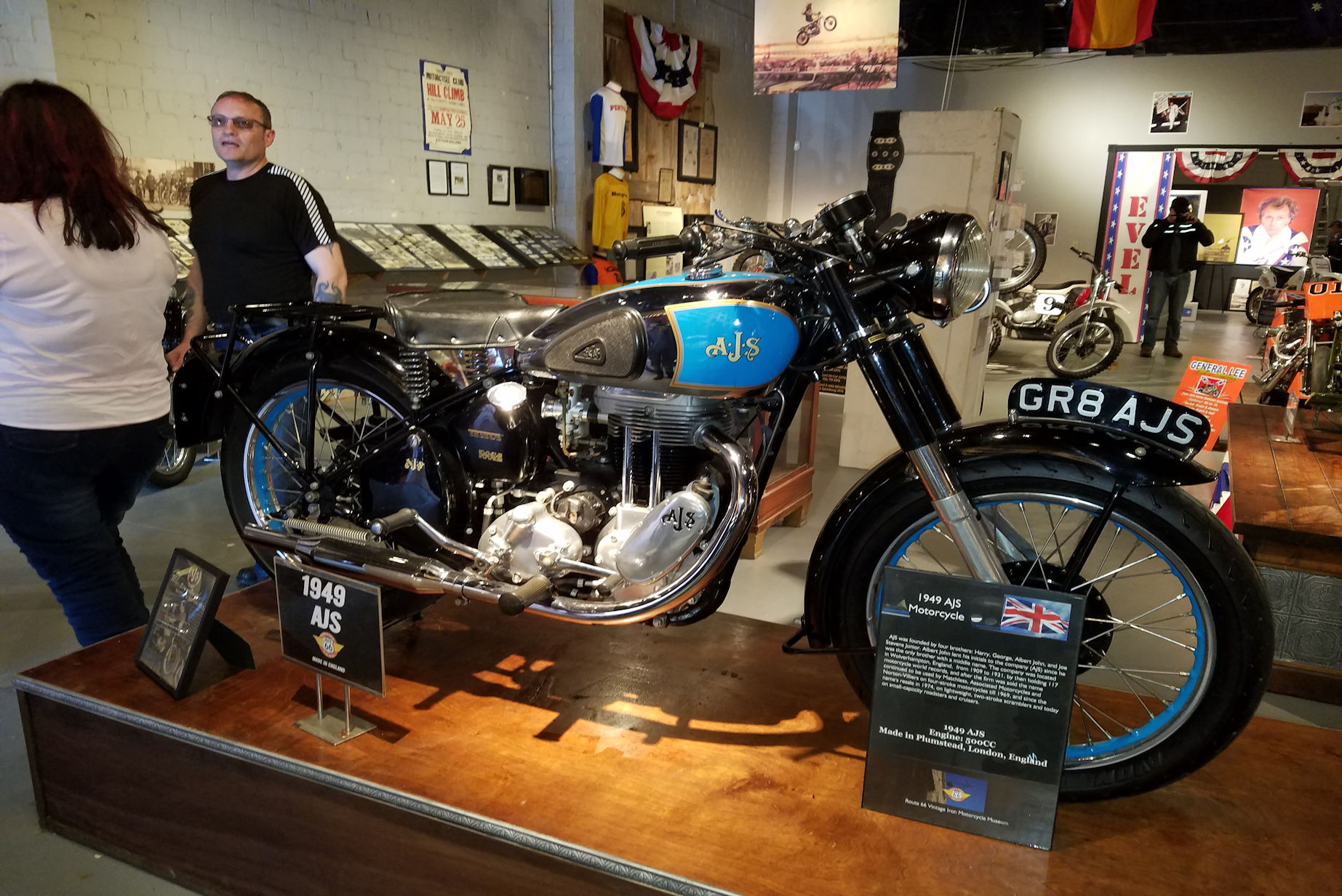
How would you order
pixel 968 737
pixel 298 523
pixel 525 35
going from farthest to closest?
pixel 525 35 → pixel 298 523 → pixel 968 737

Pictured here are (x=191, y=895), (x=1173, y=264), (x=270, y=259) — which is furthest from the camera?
(x=1173, y=264)

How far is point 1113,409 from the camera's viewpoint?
5.08 feet

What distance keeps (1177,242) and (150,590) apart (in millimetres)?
8641

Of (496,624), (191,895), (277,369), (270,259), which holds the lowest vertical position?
(191,895)

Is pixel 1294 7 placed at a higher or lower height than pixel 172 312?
higher

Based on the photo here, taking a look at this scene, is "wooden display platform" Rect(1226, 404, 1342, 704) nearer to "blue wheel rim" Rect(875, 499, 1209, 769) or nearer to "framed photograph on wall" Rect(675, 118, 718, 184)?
"blue wheel rim" Rect(875, 499, 1209, 769)

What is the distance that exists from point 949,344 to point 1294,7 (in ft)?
16.9

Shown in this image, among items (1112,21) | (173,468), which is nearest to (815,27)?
(1112,21)

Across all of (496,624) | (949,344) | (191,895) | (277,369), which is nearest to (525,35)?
(949,344)

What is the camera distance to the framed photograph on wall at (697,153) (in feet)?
29.2

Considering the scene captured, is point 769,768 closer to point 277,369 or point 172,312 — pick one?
point 277,369

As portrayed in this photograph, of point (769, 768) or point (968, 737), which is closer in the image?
point (968, 737)

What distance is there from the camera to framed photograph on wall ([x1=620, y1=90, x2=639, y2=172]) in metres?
7.82

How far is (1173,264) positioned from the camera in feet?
27.4
